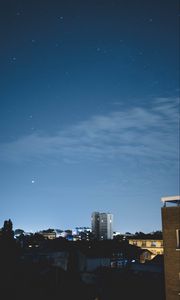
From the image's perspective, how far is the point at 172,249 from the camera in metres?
26.4

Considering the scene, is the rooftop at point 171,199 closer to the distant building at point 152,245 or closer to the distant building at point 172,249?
the distant building at point 172,249

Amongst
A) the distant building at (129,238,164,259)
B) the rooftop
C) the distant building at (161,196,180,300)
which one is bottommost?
the distant building at (129,238,164,259)

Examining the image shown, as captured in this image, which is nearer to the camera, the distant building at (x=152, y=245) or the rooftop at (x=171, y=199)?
the rooftop at (x=171, y=199)

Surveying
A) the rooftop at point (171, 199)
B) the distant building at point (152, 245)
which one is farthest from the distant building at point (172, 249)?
the distant building at point (152, 245)

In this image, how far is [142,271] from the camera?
5028 cm

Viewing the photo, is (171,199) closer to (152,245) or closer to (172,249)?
(172,249)

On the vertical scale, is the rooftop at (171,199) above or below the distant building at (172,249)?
above

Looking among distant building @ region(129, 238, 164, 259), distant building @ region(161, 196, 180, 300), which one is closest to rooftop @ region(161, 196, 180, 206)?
distant building @ region(161, 196, 180, 300)

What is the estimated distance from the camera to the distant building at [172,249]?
26.2 metres

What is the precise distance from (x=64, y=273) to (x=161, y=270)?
1479 centimetres

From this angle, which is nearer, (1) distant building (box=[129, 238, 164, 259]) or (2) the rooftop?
(2) the rooftop

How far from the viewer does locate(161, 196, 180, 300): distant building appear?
26.2 meters

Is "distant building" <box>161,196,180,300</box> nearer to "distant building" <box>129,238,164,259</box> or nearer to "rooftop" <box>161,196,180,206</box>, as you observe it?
"rooftop" <box>161,196,180,206</box>

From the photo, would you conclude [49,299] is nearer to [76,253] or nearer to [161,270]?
[161,270]
